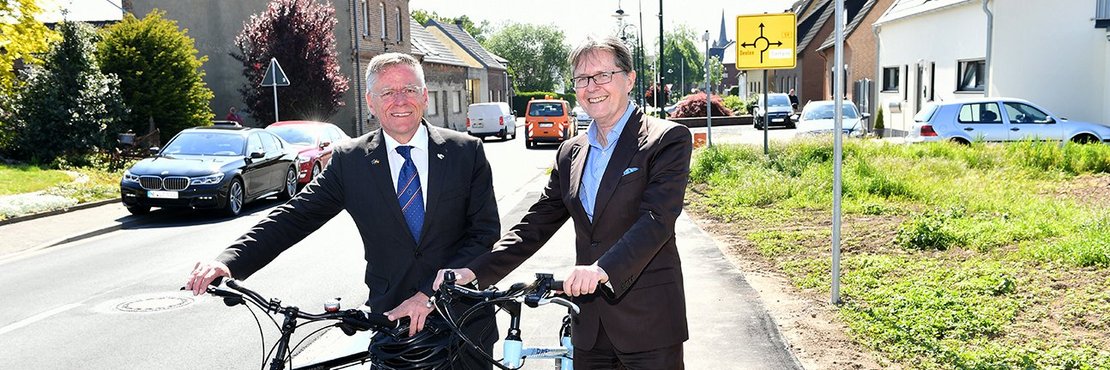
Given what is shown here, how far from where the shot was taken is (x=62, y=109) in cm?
1917

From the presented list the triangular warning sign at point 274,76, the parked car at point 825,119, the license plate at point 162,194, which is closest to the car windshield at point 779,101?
the parked car at point 825,119

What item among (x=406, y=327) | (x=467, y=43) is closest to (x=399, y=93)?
(x=406, y=327)

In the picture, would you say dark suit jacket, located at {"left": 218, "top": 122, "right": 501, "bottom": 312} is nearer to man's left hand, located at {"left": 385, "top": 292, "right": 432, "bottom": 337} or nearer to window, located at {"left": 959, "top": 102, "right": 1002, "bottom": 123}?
man's left hand, located at {"left": 385, "top": 292, "right": 432, "bottom": 337}

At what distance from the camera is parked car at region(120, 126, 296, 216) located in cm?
1339

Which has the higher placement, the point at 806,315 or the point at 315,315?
the point at 315,315

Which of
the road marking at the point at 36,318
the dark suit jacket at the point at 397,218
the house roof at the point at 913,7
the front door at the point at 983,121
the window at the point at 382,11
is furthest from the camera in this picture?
the window at the point at 382,11

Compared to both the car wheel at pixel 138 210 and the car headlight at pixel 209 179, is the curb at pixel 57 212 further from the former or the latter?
the car headlight at pixel 209 179

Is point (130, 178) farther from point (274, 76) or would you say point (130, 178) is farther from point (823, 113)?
point (823, 113)

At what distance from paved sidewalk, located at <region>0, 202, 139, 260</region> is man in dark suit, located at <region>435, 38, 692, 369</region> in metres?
9.61

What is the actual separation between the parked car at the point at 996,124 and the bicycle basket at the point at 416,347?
17621 millimetres

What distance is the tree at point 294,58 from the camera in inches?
1139

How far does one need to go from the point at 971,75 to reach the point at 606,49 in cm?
2538

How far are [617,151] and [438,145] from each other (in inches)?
26.6

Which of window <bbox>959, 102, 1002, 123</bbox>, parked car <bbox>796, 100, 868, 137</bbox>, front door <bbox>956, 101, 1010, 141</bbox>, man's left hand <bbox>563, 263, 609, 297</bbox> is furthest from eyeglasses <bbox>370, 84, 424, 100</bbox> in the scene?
parked car <bbox>796, 100, 868, 137</bbox>
